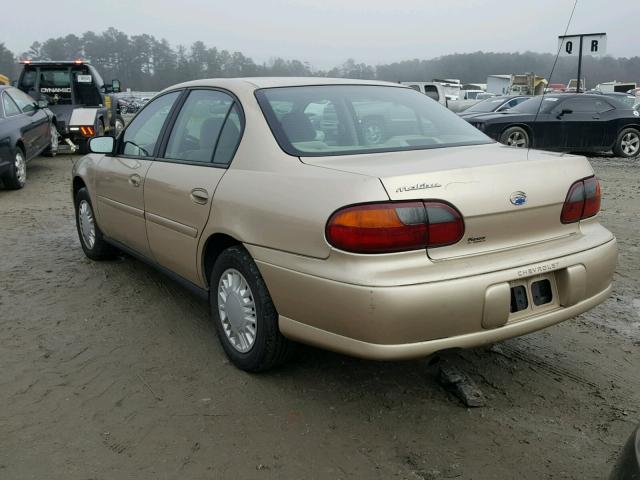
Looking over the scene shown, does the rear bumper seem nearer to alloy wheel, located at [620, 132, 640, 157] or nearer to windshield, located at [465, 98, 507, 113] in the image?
alloy wheel, located at [620, 132, 640, 157]

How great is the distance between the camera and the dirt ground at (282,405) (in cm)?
243

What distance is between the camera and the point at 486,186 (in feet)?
8.40

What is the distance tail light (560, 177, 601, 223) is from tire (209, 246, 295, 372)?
145 centimetres

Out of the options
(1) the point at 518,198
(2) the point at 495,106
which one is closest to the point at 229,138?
(1) the point at 518,198

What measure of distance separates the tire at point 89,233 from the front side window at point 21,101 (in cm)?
539

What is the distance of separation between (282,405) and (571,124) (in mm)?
11813

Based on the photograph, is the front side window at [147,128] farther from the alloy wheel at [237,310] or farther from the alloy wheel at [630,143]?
the alloy wheel at [630,143]

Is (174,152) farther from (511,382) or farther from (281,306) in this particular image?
(511,382)

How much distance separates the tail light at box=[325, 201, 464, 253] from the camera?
239cm

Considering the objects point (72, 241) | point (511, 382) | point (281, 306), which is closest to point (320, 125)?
point (281, 306)

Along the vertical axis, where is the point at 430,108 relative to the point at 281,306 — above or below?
above

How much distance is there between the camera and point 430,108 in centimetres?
368

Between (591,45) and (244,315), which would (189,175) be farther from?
(591,45)

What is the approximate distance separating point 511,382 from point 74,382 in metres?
2.25
